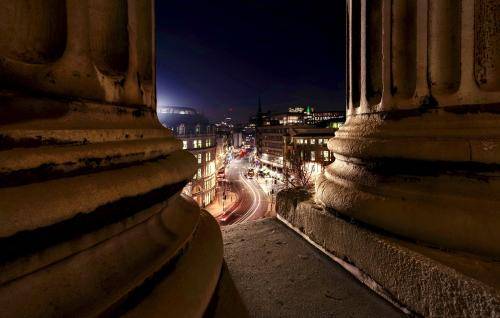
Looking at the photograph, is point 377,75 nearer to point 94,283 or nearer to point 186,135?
point 94,283

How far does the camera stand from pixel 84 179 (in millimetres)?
1284

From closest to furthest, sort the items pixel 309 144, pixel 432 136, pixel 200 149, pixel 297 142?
pixel 432 136 → pixel 200 149 → pixel 309 144 → pixel 297 142

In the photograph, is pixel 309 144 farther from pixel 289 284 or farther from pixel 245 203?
pixel 289 284

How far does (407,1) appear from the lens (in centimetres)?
250

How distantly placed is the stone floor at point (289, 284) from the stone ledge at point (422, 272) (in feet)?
0.53

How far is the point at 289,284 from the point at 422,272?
966 mm

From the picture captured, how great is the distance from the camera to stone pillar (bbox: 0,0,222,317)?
1078 mm

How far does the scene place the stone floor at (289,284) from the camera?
1889 millimetres

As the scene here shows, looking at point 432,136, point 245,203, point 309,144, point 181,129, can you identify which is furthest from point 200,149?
point 432,136

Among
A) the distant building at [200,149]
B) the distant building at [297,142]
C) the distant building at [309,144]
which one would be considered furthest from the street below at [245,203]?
the distant building at [309,144]

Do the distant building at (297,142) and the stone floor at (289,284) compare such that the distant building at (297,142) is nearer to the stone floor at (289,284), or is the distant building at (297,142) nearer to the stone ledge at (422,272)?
the stone floor at (289,284)

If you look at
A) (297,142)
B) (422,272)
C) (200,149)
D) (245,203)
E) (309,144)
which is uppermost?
(297,142)

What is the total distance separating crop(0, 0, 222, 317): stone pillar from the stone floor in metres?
0.48

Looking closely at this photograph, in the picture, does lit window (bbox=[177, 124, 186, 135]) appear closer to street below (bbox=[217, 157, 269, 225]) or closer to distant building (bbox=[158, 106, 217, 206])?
distant building (bbox=[158, 106, 217, 206])
